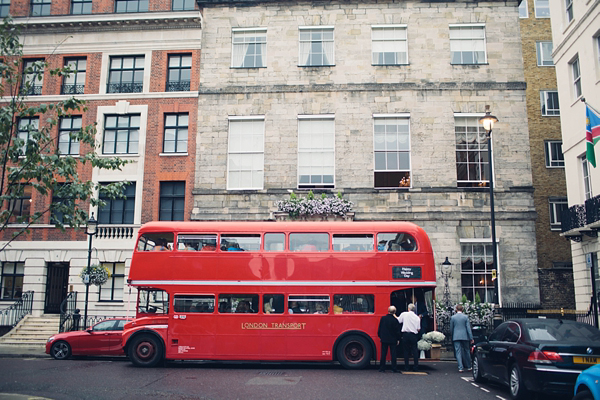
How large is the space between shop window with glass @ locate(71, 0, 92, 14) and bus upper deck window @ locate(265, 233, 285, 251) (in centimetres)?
1821

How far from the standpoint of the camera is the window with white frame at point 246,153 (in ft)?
79.4

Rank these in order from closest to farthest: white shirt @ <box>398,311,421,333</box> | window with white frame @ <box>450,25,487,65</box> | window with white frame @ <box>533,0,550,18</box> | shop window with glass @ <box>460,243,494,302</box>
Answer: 1. white shirt @ <box>398,311,421,333</box>
2. shop window with glass @ <box>460,243,494,302</box>
3. window with white frame @ <box>450,25,487,65</box>
4. window with white frame @ <box>533,0,550,18</box>

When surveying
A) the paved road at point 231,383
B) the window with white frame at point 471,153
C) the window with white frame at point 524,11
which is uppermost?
the window with white frame at point 524,11

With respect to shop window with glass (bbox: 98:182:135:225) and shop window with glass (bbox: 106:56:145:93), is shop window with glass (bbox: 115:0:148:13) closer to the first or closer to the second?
shop window with glass (bbox: 106:56:145:93)

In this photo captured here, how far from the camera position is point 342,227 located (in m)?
15.8

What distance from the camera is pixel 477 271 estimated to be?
74.1 ft

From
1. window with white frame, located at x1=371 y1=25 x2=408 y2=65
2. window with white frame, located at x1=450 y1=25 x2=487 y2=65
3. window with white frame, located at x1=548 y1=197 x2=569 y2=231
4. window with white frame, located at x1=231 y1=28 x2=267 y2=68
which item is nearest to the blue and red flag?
window with white frame, located at x1=450 y1=25 x2=487 y2=65

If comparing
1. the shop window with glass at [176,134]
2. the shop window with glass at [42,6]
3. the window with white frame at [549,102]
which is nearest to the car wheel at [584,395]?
the shop window with glass at [176,134]

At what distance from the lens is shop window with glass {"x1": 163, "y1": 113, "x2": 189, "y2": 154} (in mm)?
25406

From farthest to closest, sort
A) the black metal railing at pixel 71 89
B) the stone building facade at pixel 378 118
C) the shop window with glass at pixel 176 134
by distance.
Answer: the black metal railing at pixel 71 89 → the shop window with glass at pixel 176 134 → the stone building facade at pixel 378 118

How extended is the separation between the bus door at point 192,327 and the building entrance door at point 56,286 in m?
12.2

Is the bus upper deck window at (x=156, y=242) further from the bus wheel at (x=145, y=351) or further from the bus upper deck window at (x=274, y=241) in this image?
the bus upper deck window at (x=274, y=241)

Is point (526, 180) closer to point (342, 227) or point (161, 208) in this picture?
point (342, 227)

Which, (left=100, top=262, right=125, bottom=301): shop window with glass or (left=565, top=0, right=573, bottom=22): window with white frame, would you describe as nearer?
(left=565, top=0, right=573, bottom=22): window with white frame
